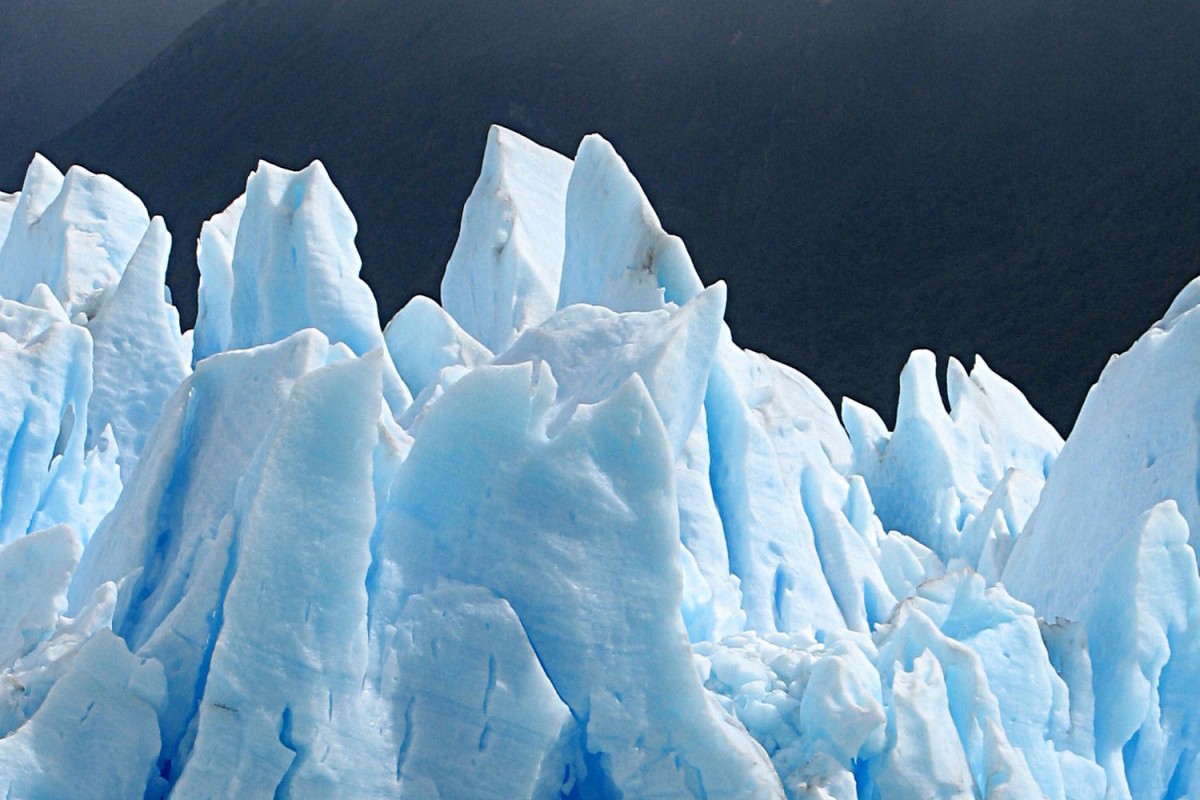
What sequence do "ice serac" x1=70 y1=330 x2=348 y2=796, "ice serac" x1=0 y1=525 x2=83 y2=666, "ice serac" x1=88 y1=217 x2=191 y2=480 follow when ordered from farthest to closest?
"ice serac" x1=88 y1=217 x2=191 y2=480 → "ice serac" x1=0 y1=525 x2=83 y2=666 → "ice serac" x1=70 y1=330 x2=348 y2=796

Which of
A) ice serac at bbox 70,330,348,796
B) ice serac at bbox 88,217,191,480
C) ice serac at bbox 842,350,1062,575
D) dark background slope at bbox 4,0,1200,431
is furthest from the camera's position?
dark background slope at bbox 4,0,1200,431

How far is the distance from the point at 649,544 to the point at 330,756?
936mm

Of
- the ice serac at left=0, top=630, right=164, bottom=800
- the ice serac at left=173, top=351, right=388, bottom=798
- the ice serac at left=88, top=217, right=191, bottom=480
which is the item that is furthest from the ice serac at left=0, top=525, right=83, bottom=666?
the ice serac at left=88, top=217, right=191, bottom=480

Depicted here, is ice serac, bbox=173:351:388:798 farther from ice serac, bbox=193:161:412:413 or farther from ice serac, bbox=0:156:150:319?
ice serac, bbox=0:156:150:319

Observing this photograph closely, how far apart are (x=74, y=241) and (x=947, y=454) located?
521 cm

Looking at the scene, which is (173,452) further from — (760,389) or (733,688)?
(760,389)

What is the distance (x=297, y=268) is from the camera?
6.47 m

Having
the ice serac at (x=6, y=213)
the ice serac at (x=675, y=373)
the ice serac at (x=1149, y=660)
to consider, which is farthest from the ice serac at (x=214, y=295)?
the ice serac at (x=1149, y=660)

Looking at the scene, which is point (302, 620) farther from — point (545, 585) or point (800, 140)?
point (800, 140)

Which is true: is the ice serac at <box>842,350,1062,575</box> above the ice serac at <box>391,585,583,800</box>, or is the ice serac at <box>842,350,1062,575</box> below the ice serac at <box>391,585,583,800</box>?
above

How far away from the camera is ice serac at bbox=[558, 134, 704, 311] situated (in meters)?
6.01

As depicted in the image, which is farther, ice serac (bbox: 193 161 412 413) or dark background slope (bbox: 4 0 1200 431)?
dark background slope (bbox: 4 0 1200 431)

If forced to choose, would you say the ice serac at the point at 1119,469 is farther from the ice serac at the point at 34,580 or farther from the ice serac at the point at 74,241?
the ice serac at the point at 74,241

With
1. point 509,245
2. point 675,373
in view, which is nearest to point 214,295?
point 509,245
